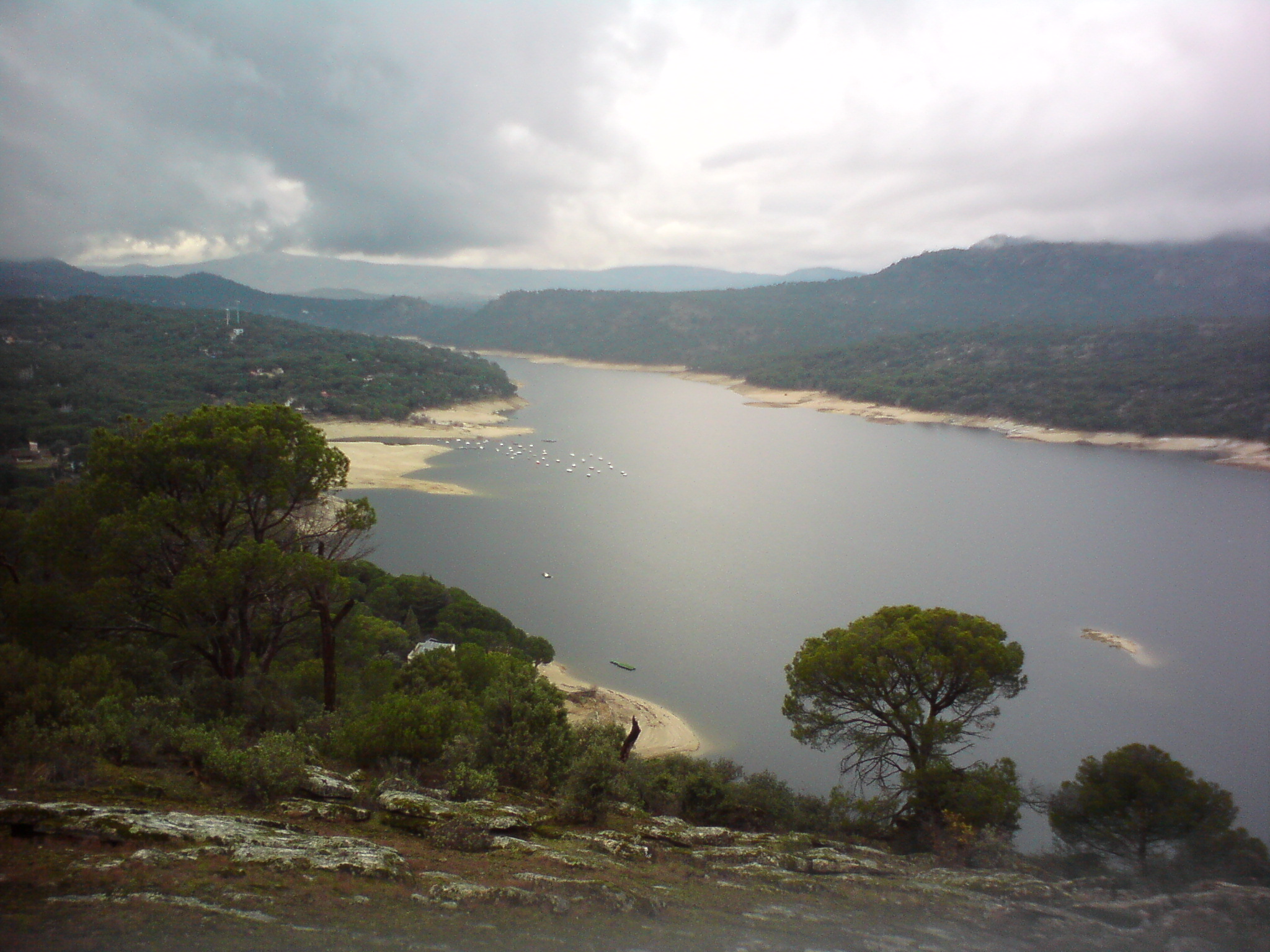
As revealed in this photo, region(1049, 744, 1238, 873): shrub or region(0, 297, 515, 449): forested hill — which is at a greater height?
region(0, 297, 515, 449): forested hill

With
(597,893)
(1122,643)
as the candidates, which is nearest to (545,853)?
(597,893)

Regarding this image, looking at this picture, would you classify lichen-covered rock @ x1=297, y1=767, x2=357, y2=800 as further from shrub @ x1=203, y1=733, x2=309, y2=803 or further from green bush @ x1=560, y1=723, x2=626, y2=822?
green bush @ x1=560, y1=723, x2=626, y2=822

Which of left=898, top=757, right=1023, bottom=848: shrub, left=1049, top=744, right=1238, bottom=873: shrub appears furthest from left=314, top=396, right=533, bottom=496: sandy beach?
left=1049, top=744, right=1238, bottom=873: shrub

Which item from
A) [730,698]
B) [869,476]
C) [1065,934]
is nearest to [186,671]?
[1065,934]

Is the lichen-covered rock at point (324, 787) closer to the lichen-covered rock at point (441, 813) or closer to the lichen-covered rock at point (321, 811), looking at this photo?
the lichen-covered rock at point (321, 811)

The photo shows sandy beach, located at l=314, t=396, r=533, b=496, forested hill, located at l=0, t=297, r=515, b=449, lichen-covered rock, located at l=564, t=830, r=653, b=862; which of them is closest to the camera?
lichen-covered rock, located at l=564, t=830, r=653, b=862

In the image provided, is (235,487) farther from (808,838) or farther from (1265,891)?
(1265,891)

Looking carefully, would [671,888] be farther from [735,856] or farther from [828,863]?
[828,863]
